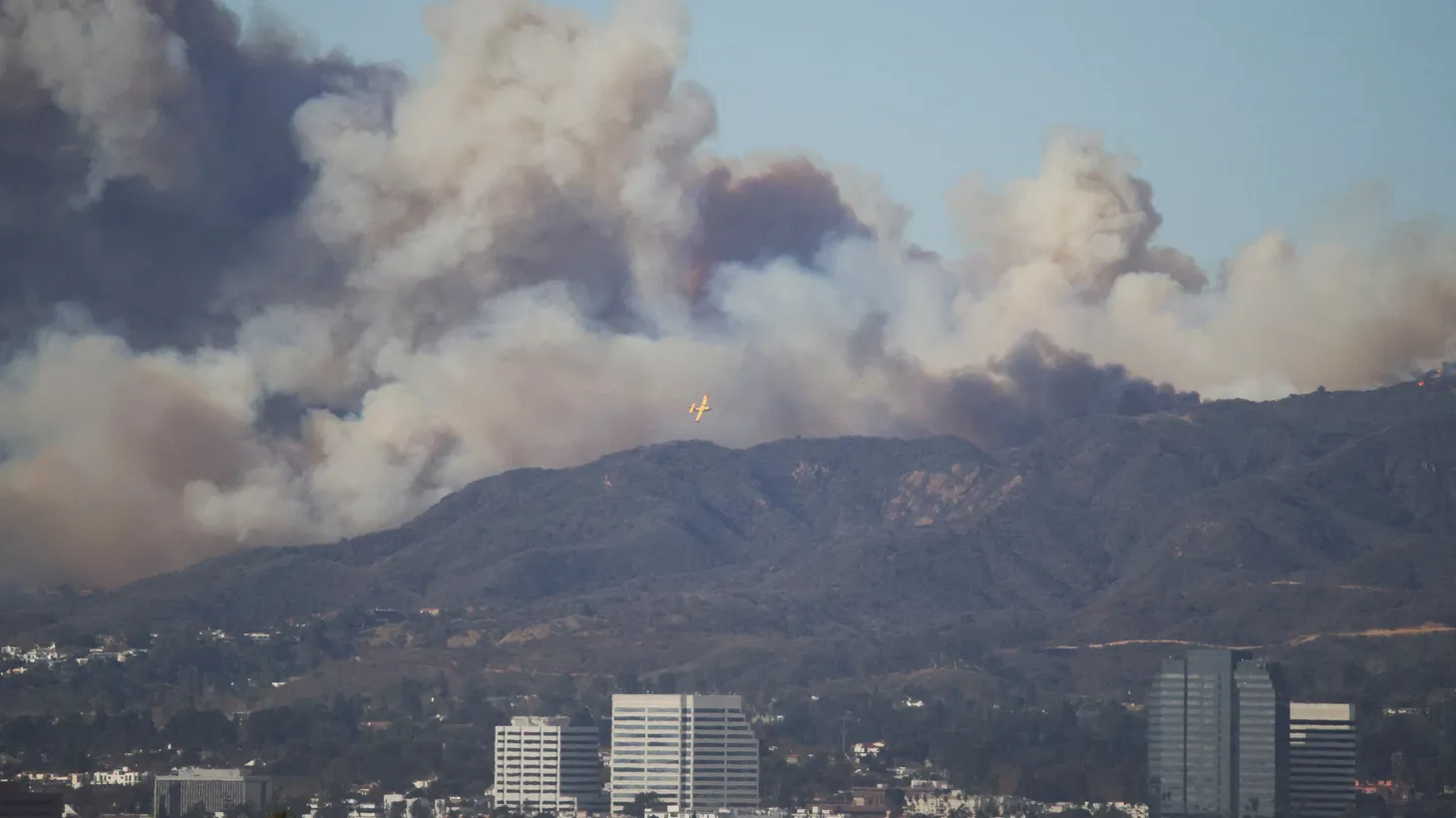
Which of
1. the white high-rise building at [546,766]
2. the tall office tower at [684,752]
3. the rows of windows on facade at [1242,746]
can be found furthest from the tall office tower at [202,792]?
the rows of windows on facade at [1242,746]

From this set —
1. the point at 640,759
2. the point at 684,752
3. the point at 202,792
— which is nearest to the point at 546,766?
the point at 640,759

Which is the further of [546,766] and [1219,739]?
[546,766]

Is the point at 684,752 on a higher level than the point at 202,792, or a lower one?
higher

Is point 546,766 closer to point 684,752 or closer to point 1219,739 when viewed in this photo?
point 684,752

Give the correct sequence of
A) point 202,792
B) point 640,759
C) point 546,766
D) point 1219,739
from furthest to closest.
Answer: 1. point 546,766
2. point 640,759
3. point 1219,739
4. point 202,792

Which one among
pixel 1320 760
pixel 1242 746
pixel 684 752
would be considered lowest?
pixel 684 752

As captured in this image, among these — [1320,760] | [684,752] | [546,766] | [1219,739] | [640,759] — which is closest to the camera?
[1219,739]
